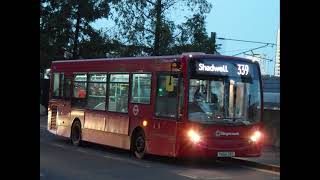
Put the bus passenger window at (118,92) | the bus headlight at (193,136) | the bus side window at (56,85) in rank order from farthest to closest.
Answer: the bus side window at (56,85), the bus passenger window at (118,92), the bus headlight at (193,136)

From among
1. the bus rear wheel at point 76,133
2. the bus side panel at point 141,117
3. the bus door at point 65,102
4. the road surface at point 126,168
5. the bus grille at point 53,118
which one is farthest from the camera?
the bus grille at point 53,118

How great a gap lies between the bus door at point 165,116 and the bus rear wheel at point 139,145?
48 cm

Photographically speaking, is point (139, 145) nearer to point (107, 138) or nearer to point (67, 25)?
point (107, 138)

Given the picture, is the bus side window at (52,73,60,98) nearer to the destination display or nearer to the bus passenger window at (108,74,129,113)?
the bus passenger window at (108,74,129,113)

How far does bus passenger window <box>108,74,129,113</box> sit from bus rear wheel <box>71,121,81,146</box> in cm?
236

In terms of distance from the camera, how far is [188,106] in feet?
43.4

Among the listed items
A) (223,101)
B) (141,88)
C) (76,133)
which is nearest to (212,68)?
(223,101)

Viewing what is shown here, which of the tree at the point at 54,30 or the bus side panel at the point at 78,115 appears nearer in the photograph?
the bus side panel at the point at 78,115

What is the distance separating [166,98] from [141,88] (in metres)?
1.25

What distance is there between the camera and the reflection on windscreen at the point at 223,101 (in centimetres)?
1331

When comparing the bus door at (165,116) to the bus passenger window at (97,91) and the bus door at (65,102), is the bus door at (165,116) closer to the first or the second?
the bus passenger window at (97,91)

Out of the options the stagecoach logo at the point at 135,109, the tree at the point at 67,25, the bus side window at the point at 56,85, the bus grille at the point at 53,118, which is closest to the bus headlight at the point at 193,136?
the stagecoach logo at the point at 135,109
